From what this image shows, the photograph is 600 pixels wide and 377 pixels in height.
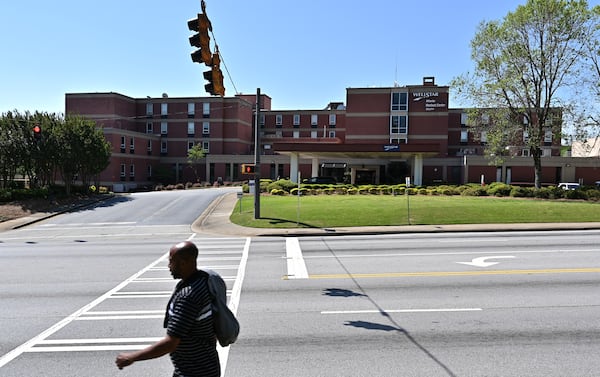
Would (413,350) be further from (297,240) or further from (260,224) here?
(260,224)

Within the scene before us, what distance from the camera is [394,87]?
60.2m

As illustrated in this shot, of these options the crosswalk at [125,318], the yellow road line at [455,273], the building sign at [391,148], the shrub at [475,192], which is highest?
the building sign at [391,148]

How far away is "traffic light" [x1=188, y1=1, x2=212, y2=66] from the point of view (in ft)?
27.6

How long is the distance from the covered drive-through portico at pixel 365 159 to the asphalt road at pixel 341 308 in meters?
27.5

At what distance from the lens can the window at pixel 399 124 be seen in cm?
6041

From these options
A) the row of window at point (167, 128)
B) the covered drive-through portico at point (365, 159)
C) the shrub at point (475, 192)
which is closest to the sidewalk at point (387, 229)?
the shrub at point (475, 192)

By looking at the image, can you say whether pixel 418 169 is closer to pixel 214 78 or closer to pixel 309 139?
pixel 309 139

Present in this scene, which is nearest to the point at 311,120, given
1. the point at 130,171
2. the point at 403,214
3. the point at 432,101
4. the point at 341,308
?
the point at 432,101

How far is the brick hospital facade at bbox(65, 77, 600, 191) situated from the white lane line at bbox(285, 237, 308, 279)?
3005 centimetres

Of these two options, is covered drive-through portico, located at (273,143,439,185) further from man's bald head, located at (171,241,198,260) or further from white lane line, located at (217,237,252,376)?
man's bald head, located at (171,241,198,260)

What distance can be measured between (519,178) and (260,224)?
44028 millimetres

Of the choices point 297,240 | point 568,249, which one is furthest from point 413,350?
point 297,240

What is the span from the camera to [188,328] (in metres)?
3.26

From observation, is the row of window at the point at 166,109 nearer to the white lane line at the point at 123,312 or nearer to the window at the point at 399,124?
the window at the point at 399,124
